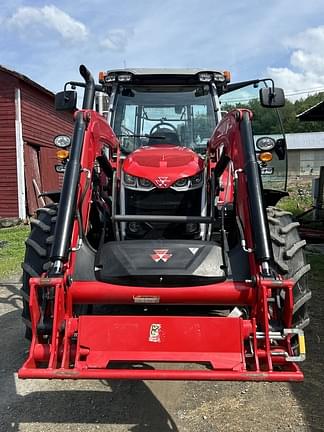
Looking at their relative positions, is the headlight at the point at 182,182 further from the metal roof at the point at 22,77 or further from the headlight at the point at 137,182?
the metal roof at the point at 22,77

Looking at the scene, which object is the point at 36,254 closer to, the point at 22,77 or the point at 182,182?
the point at 182,182

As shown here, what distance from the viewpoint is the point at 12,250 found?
945 cm

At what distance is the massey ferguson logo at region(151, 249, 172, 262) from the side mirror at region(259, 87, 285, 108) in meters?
1.94

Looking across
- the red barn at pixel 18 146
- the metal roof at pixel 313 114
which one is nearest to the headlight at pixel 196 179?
the metal roof at pixel 313 114

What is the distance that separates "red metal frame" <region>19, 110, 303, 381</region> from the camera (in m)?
2.60

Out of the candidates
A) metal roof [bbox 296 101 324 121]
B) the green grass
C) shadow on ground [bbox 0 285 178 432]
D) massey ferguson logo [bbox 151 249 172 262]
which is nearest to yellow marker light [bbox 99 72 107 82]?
massey ferguson logo [bbox 151 249 172 262]

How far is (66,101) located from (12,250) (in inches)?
217

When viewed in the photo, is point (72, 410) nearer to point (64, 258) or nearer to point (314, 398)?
point (64, 258)

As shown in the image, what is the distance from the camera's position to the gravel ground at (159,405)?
3035 millimetres

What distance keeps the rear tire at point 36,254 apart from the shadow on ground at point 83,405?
0.42 metres

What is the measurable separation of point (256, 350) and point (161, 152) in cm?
212

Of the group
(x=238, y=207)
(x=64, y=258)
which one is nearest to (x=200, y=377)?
(x=64, y=258)

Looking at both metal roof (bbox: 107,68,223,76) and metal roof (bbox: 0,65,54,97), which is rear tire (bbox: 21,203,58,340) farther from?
metal roof (bbox: 0,65,54,97)

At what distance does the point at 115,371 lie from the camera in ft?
8.41
